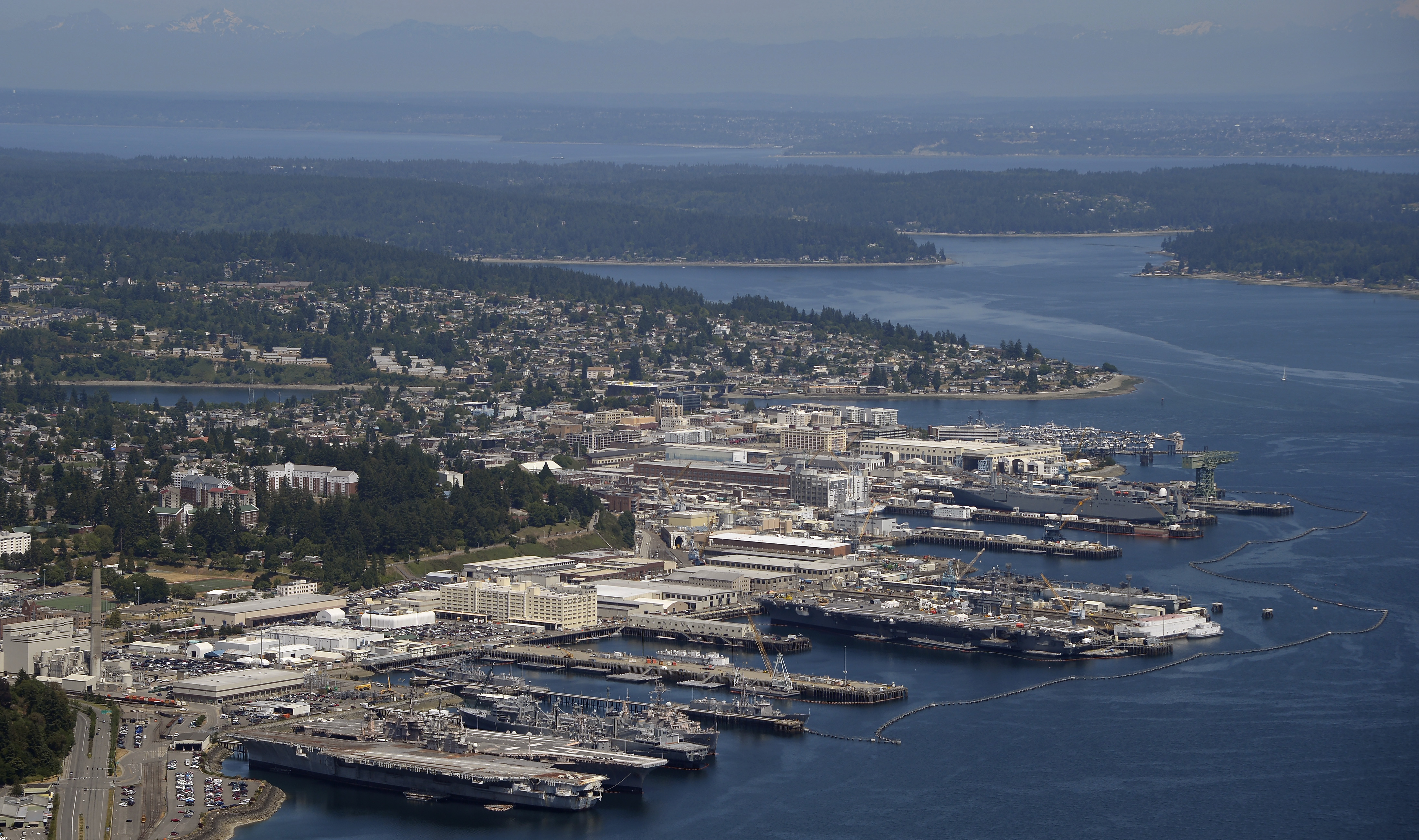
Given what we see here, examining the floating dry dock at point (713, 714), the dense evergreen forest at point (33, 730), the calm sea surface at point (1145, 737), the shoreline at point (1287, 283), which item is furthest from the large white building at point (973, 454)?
the shoreline at point (1287, 283)

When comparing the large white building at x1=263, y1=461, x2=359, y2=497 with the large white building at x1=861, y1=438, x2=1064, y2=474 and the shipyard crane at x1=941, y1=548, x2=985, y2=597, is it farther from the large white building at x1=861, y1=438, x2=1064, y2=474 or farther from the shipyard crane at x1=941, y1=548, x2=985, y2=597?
the large white building at x1=861, y1=438, x2=1064, y2=474

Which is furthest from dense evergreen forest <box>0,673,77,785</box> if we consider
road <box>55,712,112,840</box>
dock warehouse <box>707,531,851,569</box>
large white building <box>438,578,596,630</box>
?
dock warehouse <box>707,531,851,569</box>

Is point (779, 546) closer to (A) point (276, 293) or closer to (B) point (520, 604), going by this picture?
(B) point (520, 604)

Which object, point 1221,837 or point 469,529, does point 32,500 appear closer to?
point 469,529

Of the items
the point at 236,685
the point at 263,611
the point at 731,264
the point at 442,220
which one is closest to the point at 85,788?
the point at 236,685

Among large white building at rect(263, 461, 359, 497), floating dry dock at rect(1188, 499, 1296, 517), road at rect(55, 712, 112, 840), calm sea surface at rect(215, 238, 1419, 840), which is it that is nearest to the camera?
road at rect(55, 712, 112, 840)

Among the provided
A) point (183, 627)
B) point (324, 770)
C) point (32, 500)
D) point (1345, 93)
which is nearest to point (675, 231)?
point (32, 500)
